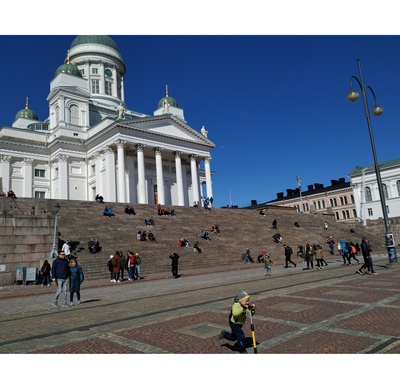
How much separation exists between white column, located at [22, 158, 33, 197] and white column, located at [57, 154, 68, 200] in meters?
4.53

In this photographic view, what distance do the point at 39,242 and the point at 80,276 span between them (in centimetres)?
903

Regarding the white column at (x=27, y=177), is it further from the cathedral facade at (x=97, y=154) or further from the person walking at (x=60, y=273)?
the person walking at (x=60, y=273)

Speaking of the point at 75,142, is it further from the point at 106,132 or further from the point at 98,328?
the point at 98,328

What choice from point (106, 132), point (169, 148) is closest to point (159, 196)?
point (169, 148)

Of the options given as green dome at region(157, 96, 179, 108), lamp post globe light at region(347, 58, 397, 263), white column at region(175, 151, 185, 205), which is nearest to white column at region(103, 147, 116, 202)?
white column at region(175, 151, 185, 205)

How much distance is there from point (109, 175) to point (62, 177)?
7.45 m

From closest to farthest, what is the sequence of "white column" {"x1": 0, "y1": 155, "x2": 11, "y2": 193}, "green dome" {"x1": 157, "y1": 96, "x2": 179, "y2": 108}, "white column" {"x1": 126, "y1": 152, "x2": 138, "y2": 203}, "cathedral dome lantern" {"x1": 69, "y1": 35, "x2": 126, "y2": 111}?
1. "white column" {"x1": 0, "y1": 155, "x2": 11, "y2": 193}
2. "white column" {"x1": 126, "y1": 152, "x2": 138, "y2": 203}
3. "cathedral dome lantern" {"x1": 69, "y1": 35, "x2": 126, "y2": 111}
4. "green dome" {"x1": 157, "y1": 96, "x2": 179, "y2": 108}

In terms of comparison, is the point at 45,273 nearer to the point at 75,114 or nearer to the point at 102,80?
the point at 75,114

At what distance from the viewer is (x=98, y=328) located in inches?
318

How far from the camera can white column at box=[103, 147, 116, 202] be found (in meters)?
49.8

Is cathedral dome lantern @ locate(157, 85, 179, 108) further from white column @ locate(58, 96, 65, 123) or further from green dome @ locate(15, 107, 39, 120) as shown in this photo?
green dome @ locate(15, 107, 39, 120)

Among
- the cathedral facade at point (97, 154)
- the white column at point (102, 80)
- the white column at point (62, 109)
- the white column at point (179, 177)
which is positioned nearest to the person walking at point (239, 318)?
A: the cathedral facade at point (97, 154)

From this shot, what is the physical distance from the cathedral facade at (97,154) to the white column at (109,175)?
14 centimetres

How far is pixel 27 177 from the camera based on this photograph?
53.3 metres
